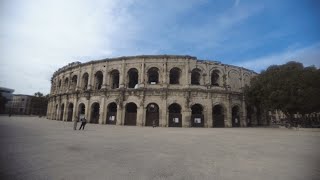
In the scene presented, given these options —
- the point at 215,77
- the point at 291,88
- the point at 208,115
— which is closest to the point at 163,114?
the point at 208,115

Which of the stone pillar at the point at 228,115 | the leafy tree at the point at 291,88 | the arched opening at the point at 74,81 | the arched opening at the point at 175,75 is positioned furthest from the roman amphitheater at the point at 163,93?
the leafy tree at the point at 291,88

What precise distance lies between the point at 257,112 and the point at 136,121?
74.3 ft

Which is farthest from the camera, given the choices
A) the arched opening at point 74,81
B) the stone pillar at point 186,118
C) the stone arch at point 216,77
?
the arched opening at point 74,81

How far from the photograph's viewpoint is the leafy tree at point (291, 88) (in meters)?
20.7

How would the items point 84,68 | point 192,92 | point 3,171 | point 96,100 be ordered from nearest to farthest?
1. point 3,171
2. point 192,92
3. point 96,100
4. point 84,68

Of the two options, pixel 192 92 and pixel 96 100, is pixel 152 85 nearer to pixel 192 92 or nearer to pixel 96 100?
pixel 192 92

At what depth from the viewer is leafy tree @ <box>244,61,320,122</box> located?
2066cm

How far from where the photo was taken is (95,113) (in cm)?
2964

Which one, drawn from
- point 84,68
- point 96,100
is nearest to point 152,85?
point 96,100

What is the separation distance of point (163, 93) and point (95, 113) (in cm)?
1217

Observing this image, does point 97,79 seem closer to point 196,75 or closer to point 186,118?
point 186,118

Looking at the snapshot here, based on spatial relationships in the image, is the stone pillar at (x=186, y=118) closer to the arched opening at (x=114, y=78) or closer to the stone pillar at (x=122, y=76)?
the stone pillar at (x=122, y=76)

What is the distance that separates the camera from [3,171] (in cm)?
441

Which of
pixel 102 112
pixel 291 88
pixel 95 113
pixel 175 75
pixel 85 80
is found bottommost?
pixel 95 113
